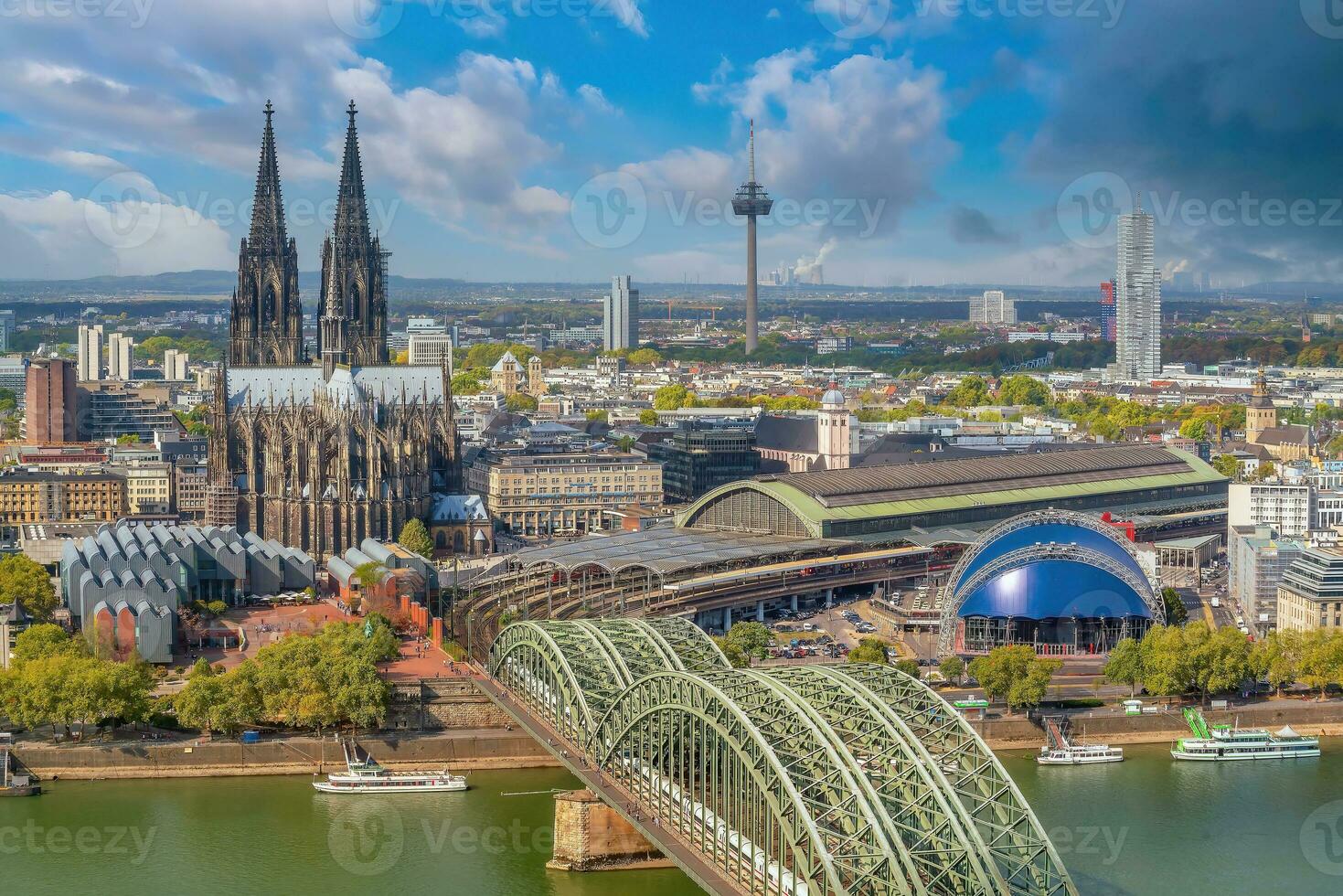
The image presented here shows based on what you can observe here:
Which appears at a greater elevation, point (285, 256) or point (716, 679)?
point (285, 256)

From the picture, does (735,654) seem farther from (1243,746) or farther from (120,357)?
(120,357)

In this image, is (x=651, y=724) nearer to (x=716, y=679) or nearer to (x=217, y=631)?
(x=716, y=679)

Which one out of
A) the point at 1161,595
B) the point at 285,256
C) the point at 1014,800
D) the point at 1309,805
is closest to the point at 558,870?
the point at 1014,800

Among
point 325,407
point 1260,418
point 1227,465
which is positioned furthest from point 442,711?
point 1260,418

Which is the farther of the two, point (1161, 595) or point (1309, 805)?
point (1161, 595)

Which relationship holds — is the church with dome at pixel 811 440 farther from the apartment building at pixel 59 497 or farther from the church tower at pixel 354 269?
the apartment building at pixel 59 497

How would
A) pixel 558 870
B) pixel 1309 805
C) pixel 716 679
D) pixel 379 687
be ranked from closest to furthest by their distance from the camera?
pixel 716 679, pixel 558 870, pixel 1309 805, pixel 379 687

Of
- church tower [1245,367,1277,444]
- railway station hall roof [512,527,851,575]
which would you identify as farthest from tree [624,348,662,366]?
railway station hall roof [512,527,851,575]
